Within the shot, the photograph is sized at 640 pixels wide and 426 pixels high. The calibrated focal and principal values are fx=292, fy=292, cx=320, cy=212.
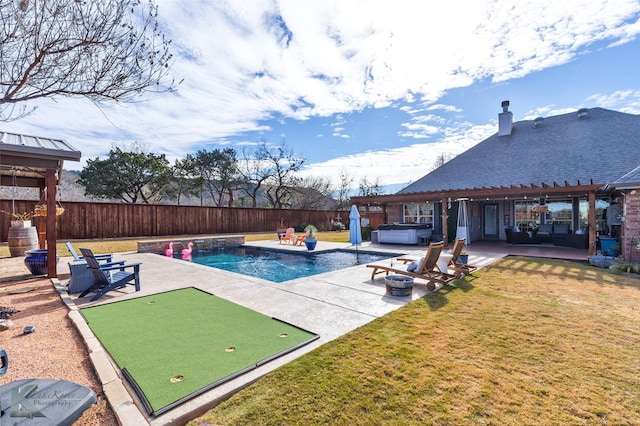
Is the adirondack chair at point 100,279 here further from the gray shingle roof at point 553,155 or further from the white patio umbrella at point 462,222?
the gray shingle roof at point 553,155

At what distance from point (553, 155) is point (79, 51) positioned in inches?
766

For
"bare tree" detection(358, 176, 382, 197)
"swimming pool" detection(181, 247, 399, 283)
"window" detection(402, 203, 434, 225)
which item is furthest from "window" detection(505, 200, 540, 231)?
"bare tree" detection(358, 176, 382, 197)

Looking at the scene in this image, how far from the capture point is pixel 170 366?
3.09m

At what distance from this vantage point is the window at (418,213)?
1766 cm

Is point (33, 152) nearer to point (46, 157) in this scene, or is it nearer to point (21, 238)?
point (46, 157)

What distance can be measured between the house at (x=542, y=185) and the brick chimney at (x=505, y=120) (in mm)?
56

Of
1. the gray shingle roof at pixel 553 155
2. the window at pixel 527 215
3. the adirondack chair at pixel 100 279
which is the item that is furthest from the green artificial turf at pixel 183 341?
the window at pixel 527 215

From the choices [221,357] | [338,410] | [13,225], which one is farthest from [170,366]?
[13,225]

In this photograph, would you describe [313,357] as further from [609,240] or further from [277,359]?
[609,240]

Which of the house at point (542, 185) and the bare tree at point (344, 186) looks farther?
the bare tree at point (344, 186)

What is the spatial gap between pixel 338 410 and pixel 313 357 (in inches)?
33.7

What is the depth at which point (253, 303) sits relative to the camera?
5254 millimetres

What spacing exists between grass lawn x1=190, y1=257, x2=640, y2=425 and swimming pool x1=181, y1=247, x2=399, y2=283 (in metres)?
5.72

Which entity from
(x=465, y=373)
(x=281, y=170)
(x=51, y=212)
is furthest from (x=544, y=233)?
(x=281, y=170)
